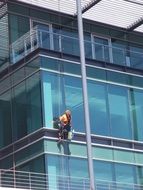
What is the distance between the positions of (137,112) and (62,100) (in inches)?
137

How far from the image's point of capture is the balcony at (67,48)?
29.4 meters

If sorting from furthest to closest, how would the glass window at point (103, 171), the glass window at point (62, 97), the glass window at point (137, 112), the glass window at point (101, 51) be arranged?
the glass window at point (101, 51) → the glass window at point (137, 112) → the glass window at point (103, 171) → the glass window at point (62, 97)

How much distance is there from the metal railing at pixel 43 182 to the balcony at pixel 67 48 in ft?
14.5

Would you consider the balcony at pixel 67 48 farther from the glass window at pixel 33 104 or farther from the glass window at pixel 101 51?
the glass window at pixel 33 104

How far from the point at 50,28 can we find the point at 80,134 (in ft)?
15.6

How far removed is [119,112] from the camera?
30312mm

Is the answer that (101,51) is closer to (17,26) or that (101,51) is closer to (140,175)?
(17,26)

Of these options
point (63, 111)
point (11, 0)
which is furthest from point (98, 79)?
point (11, 0)

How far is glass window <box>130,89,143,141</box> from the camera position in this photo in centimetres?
3047

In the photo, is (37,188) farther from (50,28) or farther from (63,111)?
(50,28)

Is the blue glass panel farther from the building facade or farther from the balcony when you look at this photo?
the balcony

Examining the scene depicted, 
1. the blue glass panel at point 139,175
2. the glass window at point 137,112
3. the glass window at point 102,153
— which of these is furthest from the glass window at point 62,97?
the blue glass panel at point 139,175

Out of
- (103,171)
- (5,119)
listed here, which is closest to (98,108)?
(103,171)

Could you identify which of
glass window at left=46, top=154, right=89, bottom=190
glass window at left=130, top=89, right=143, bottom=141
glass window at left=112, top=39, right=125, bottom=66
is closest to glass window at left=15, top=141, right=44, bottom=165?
glass window at left=46, top=154, right=89, bottom=190
